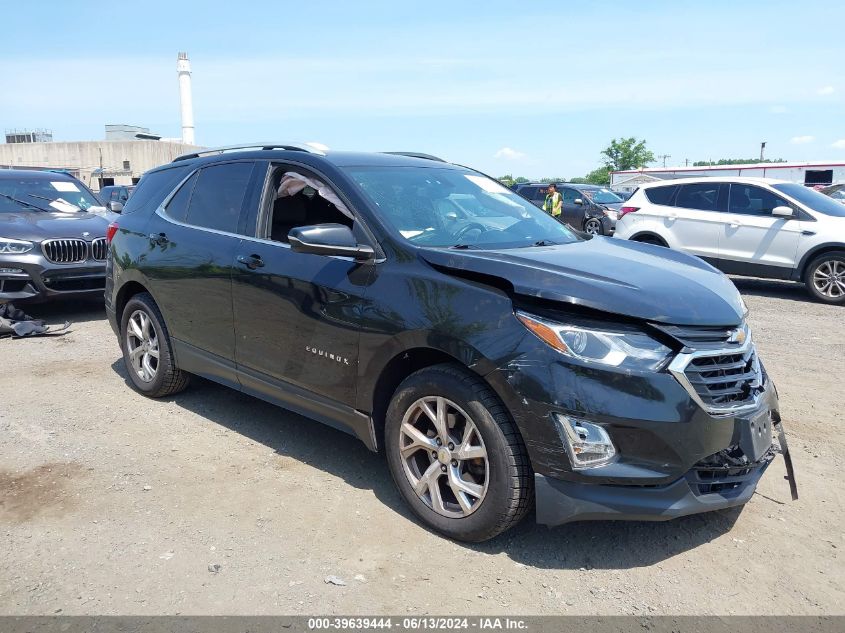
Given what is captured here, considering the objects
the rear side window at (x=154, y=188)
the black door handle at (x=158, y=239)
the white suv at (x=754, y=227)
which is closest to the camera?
the black door handle at (x=158, y=239)

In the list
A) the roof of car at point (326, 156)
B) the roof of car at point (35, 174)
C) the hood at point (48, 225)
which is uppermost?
the roof of car at point (326, 156)

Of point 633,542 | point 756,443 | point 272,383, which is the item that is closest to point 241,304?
point 272,383

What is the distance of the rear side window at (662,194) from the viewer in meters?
11.5

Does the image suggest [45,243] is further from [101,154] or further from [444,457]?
[101,154]

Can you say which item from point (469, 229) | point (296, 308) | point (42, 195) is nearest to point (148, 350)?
point (296, 308)

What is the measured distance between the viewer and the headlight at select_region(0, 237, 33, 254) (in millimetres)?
7820

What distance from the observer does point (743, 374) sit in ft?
10.3

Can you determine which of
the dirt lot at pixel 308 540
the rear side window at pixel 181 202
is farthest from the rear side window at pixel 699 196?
the rear side window at pixel 181 202

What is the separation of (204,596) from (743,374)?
252 cm

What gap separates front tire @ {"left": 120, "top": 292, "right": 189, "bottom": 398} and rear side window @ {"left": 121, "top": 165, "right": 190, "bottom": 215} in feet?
2.32

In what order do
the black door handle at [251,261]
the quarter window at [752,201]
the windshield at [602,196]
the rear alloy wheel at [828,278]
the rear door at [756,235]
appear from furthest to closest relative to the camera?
1. the windshield at [602,196]
2. the quarter window at [752,201]
3. the rear door at [756,235]
4. the rear alloy wheel at [828,278]
5. the black door handle at [251,261]

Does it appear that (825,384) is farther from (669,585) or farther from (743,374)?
(669,585)

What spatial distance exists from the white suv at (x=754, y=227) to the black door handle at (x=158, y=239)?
27.9ft

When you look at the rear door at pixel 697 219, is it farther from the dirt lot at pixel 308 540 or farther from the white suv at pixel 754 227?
the dirt lot at pixel 308 540
